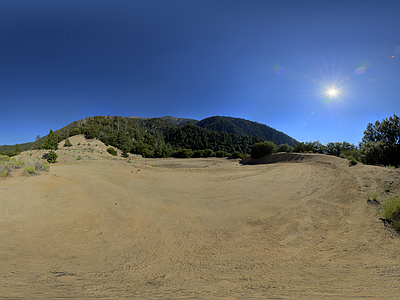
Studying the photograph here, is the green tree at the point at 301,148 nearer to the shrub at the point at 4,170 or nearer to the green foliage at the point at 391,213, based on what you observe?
the green foliage at the point at 391,213

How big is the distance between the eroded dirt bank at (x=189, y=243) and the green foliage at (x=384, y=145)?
6234mm

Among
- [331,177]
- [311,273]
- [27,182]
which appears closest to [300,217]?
[311,273]

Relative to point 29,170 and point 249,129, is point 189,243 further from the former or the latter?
point 249,129

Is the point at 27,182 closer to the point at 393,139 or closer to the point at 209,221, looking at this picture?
the point at 209,221

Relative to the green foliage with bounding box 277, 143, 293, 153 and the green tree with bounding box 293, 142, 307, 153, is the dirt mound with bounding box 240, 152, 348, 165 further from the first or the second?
the green tree with bounding box 293, 142, 307, 153

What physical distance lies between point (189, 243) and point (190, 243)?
2 cm

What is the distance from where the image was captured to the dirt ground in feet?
7.25

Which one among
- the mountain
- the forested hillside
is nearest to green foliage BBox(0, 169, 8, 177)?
the mountain

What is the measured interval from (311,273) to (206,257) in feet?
6.06

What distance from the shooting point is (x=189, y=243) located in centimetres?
372

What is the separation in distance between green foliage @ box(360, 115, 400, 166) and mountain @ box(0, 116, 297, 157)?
40.5m

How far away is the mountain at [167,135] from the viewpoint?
52438mm

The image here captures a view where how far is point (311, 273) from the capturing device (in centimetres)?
259

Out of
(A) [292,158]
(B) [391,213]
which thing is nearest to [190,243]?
(B) [391,213]
